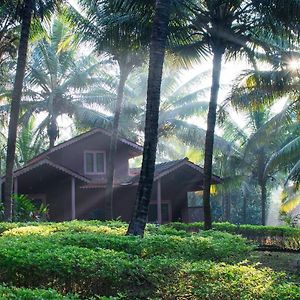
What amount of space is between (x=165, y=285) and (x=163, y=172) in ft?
61.5

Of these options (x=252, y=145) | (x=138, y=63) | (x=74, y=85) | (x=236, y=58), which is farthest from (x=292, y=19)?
(x=74, y=85)

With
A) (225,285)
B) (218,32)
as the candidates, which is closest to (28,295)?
(225,285)

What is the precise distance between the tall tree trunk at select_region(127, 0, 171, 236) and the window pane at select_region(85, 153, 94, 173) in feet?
54.2

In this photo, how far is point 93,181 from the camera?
26344 mm

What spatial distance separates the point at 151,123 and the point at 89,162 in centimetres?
1681

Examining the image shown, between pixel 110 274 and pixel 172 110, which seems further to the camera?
pixel 172 110

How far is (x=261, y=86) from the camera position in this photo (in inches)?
782

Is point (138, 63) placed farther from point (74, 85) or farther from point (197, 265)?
point (197, 265)

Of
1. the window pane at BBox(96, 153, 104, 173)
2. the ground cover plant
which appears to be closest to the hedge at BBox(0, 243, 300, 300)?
the ground cover plant

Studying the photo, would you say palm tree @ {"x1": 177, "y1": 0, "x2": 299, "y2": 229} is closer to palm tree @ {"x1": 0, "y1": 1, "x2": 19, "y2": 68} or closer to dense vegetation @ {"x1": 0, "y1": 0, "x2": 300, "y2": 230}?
dense vegetation @ {"x1": 0, "y1": 0, "x2": 300, "y2": 230}

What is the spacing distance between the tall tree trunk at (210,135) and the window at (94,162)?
38.7 ft

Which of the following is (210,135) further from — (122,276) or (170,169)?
(122,276)

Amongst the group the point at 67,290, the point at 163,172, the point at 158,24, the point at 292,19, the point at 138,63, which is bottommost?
the point at 67,290

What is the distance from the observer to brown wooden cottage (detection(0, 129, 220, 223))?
2541 cm
